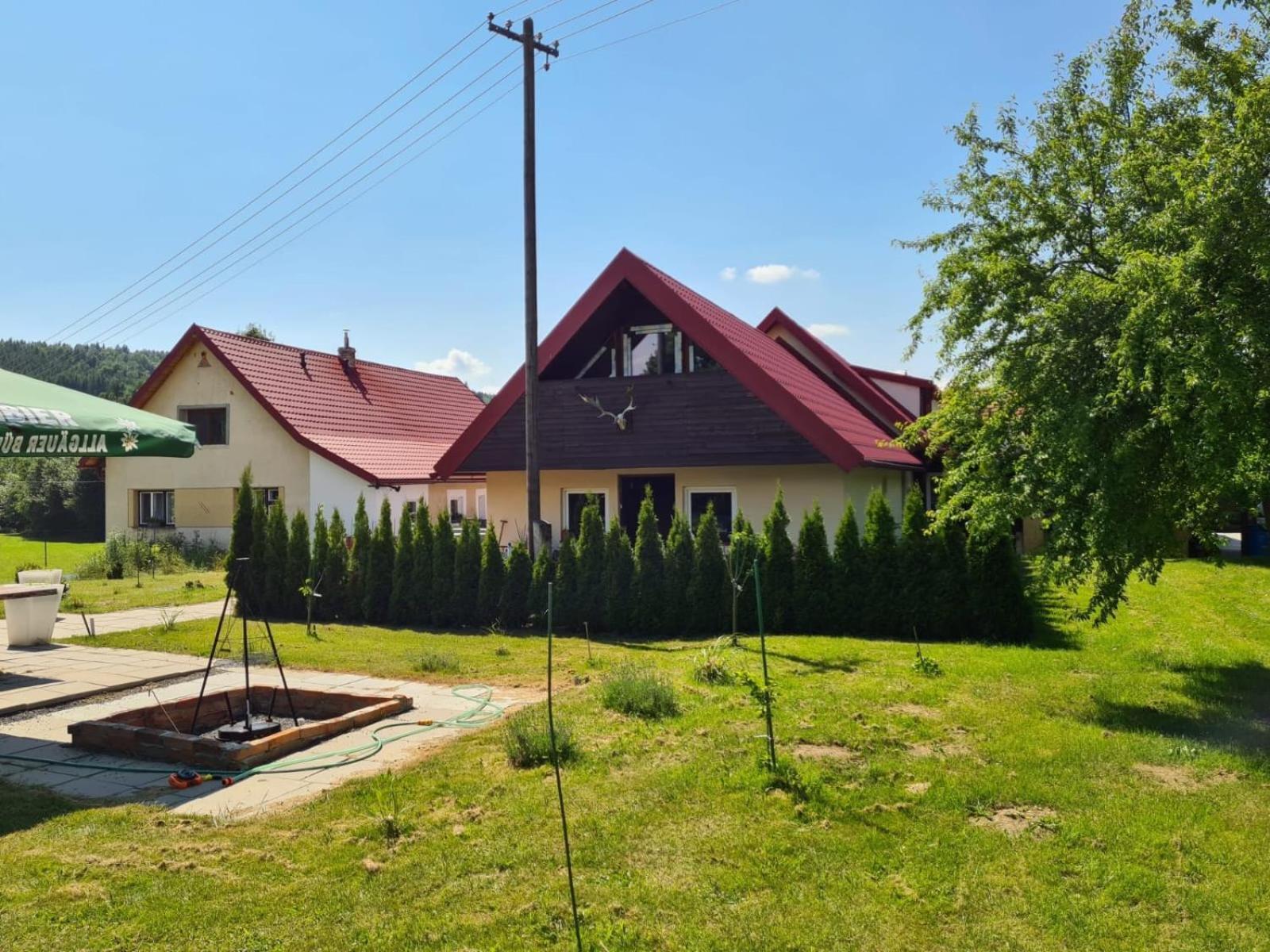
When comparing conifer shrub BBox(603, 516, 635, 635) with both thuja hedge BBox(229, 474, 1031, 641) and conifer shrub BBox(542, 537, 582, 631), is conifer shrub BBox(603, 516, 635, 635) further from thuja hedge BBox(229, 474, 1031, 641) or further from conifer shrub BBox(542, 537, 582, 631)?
conifer shrub BBox(542, 537, 582, 631)

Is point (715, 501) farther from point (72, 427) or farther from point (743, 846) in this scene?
point (743, 846)

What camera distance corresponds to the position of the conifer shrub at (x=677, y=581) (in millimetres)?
12102

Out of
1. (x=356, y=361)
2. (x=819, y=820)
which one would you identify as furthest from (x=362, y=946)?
(x=356, y=361)

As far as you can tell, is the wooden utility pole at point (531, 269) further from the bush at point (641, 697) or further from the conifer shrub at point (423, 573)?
the bush at point (641, 697)

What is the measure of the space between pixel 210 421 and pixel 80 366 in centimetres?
5491

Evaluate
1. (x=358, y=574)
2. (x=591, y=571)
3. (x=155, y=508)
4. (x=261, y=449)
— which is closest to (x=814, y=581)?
(x=591, y=571)

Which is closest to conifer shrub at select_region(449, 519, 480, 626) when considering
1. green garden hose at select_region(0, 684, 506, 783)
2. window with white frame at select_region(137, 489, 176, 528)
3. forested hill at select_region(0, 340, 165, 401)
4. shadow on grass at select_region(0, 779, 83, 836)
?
green garden hose at select_region(0, 684, 506, 783)

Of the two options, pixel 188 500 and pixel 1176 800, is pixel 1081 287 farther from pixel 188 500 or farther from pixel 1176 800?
pixel 188 500

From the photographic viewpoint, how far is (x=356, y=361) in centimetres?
2916

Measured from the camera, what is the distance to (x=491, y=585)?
13016mm

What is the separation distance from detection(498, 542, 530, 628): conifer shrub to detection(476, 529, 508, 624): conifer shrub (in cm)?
7

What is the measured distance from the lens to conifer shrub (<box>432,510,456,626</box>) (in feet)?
43.5

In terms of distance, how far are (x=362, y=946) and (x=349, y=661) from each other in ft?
22.0

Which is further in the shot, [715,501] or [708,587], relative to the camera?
[715,501]
